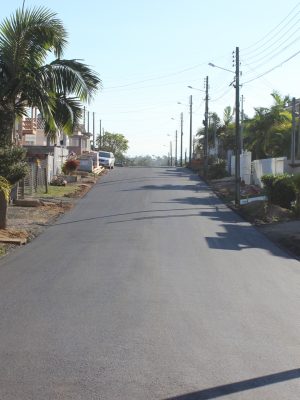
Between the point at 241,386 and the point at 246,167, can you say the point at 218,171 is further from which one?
the point at 241,386

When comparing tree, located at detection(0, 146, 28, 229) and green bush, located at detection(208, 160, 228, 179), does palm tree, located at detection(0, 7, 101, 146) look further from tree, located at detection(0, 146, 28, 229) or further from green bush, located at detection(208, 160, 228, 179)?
green bush, located at detection(208, 160, 228, 179)

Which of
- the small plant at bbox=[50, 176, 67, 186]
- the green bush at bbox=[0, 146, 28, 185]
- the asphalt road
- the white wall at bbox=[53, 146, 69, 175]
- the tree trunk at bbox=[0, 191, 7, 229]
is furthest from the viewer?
the white wall at bbox=[53, 146, 69, 175]

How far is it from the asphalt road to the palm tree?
4716 millimetres

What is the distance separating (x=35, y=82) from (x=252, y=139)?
3431 cm

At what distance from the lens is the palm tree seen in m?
20.2

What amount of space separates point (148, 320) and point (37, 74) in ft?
46.2

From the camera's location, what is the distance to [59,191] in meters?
37.0

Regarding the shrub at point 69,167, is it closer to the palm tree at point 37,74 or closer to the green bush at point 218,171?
the green bush at point 218,171

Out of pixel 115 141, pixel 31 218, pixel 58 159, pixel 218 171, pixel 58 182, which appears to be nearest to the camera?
pixel 31 218

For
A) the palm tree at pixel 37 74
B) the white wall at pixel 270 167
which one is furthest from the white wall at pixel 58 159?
the palm tree at pixel 37 74

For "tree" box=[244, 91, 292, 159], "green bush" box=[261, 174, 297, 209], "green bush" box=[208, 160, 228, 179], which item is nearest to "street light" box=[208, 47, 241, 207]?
"green bush" box=[261, 174, 297, 209]

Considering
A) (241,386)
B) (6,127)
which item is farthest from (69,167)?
(241,386)

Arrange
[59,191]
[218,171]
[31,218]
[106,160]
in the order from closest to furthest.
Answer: [31,218] < [59,191] < [218,171] < [106,160]

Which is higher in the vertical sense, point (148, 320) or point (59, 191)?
point (59, 191)
